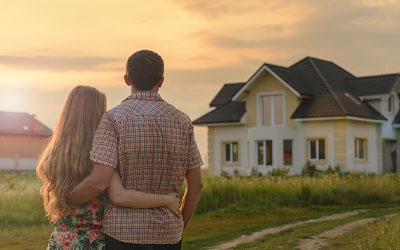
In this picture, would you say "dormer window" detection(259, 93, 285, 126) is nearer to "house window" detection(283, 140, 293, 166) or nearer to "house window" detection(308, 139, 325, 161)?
"house window" detection(283, 140, 293, 166)

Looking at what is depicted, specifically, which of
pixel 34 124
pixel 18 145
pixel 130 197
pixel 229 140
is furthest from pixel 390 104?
pixel 34 124

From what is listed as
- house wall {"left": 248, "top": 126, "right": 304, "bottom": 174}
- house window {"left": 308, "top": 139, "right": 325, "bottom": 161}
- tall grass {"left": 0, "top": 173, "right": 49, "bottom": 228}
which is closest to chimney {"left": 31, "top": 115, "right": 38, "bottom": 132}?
house wall {"left": 248, "top": 126, "right": 304, "bottom": 174}

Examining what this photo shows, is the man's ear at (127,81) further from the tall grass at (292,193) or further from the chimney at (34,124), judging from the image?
the chimney at (34,124)

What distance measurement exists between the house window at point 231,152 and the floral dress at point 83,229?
30404 mm

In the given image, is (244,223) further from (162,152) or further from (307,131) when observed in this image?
(307,131)

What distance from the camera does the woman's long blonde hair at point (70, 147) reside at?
371 centimetres

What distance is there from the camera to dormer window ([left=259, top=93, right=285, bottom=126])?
32188 millimetres

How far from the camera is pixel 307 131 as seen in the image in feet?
102

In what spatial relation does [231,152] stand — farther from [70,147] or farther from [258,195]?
[70,147]

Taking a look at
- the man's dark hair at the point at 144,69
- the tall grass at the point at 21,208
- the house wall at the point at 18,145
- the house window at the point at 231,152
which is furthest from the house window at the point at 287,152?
the house wall at the point at 18,145

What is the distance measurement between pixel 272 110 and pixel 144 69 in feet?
95.9

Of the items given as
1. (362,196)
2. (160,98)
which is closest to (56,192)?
(160,98)

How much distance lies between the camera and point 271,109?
3253cm

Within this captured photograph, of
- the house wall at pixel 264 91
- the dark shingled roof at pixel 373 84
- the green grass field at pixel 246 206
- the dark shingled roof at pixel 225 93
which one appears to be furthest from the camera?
the dark shingled roof at pixel 225 93
